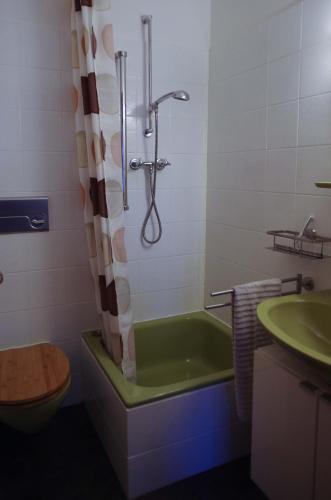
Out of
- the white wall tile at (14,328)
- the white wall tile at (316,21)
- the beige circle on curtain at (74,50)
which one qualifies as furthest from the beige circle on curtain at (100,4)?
the white wall tile at (14,328)

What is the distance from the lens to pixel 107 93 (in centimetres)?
171

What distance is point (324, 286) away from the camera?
167cm

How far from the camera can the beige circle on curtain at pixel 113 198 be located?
A: 175 centimetres

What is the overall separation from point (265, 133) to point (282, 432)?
1.33 m

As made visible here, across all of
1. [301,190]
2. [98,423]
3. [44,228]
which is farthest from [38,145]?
[98,423]

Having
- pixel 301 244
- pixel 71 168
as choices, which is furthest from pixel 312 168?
pixel 71 168

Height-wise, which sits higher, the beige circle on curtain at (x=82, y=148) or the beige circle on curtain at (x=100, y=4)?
the beige circle on curtain at (x=100, y=4)

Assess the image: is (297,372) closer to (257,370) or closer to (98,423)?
(257,370)

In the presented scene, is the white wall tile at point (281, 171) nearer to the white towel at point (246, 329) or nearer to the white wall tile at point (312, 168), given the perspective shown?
the white wall tile at point (312, 168)

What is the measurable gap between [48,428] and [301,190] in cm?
179

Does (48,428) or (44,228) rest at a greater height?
(44,228)

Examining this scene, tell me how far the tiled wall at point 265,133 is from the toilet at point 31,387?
3.59 ft

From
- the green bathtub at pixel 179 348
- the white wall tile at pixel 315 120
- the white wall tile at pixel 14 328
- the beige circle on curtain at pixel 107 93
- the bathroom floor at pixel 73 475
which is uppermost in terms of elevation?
the beige circle on curtain at pixel 107 93

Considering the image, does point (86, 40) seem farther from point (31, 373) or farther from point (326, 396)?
point (326, 396)
